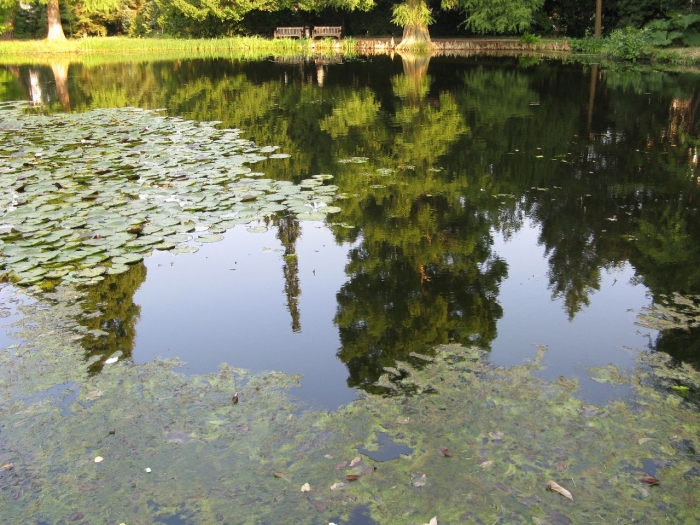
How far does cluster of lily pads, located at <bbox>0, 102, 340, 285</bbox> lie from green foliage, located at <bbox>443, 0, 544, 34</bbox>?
20.0 metres

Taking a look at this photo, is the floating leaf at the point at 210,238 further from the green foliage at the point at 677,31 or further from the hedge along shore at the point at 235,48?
the hedge along shore at the point at 235,48

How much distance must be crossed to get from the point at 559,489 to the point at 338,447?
1.16 metres

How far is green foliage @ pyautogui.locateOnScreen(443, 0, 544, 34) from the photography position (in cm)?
2717

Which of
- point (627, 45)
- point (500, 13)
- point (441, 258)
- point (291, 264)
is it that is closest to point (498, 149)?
point (441, 258)

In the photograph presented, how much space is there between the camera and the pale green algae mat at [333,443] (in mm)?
3074

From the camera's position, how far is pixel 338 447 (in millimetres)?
3488

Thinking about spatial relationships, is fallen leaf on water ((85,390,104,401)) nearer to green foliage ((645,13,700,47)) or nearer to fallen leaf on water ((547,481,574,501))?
fallen leaf on water ((547,481,574,501))

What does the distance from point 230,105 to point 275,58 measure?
13.3 meters

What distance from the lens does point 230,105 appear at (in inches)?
574

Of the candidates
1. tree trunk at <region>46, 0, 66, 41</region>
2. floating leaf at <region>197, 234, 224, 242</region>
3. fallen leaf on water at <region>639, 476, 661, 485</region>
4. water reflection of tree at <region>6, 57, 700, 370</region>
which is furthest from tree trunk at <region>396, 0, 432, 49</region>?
fallen leaf on water at <region>639, 476, 661, 485</region>

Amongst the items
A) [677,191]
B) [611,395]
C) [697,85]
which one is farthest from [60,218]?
[697,85]

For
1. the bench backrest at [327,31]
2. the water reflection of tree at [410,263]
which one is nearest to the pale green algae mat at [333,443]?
the water reflection of tree at [410,263]

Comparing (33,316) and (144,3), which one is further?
(144,3)

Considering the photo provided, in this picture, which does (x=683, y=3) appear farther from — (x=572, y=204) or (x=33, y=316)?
(x=33, y=316)
